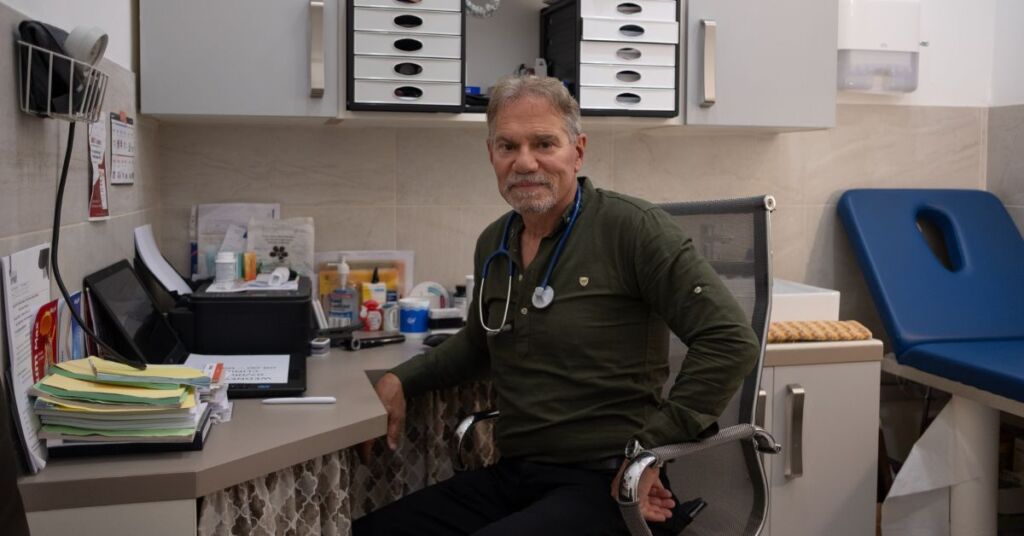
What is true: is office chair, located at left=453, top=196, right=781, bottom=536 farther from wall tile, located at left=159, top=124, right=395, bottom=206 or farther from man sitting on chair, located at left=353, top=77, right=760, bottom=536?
wall tile, located at left=159, top=124, right=395, bottom=206

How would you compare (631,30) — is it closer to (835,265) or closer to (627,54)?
(627,54)

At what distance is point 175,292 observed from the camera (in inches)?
97.6

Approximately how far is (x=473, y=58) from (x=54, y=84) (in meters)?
1.57

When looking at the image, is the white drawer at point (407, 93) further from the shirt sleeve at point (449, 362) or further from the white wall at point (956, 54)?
the white wall at point (956, 54)

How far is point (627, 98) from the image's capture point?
2799 millimetres

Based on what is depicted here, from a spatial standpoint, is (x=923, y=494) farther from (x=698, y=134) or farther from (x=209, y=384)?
(x=209, y=384)

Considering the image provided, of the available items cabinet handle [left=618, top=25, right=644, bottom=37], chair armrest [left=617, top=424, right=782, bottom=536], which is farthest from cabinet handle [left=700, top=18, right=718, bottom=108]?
chair armrest [left=617, top=424, right=782, bottom=536]

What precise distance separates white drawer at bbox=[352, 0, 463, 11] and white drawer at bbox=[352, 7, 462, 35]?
0.4 inches

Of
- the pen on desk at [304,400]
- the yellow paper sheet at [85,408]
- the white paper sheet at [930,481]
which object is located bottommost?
the white paper sheet at [930,481]

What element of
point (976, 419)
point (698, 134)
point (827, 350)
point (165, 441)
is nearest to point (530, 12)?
point (698, 134)

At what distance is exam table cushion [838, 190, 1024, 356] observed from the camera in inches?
121

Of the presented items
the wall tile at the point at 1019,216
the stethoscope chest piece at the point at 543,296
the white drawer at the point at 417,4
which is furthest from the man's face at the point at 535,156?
the wall tile at the point at 1019,216

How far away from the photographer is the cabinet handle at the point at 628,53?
2.78 metres

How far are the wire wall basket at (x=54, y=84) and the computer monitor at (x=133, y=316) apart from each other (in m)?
0.38
